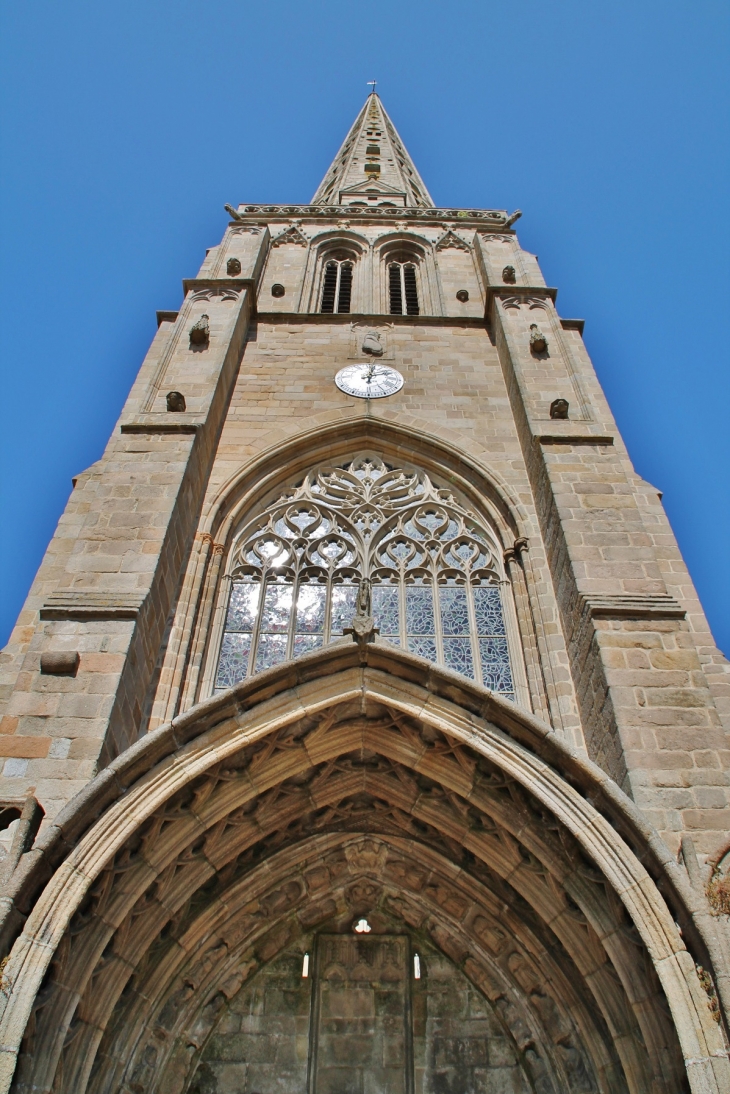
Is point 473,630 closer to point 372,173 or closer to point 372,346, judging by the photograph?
point 372,346

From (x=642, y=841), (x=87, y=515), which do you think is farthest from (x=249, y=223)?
(x=642, y=841)

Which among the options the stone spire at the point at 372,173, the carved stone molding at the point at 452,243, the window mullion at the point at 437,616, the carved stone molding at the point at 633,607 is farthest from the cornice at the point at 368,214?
the carved stone molding at the point at 633,607

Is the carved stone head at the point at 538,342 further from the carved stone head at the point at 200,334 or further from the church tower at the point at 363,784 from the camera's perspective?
the carved stone head at the point at 200,334

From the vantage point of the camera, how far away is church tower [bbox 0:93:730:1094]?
568cm

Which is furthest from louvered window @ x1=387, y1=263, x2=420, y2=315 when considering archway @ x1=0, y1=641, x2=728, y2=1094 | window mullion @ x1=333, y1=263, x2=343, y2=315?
archway @ x1=0, y1=641, x2=728, y2=1094

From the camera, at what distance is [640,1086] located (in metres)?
5.59

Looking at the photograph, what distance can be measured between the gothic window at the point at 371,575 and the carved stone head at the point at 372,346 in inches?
107

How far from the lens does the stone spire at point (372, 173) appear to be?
2406 cm

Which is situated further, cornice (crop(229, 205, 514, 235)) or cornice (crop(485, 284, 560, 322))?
cornice (crop(229, 205, 514, 235))

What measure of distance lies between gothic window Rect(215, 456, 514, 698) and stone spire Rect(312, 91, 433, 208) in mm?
14041

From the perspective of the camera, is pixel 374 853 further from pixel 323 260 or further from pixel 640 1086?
pixel 323 260

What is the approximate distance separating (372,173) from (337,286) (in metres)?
12.2

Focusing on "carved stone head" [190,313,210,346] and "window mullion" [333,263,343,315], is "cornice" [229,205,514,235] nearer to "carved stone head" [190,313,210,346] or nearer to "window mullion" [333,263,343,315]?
"window mullion" [333,263,343,315]

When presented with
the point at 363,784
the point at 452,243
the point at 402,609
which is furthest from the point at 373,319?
the point at 363,784
